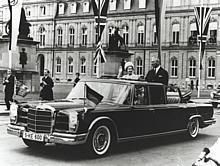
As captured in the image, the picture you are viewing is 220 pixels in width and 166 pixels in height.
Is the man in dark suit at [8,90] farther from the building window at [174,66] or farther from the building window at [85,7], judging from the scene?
the building window at [85,7]

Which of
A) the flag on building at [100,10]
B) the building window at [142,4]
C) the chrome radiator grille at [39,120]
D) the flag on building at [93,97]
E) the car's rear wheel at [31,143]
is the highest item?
the building window at [142,4]

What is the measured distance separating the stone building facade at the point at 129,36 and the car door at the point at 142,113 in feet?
150

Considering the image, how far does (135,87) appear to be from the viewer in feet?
29.4

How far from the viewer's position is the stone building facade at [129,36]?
56031 mm

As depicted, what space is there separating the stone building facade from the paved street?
45.3 m

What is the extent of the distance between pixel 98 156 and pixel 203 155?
4.24 m

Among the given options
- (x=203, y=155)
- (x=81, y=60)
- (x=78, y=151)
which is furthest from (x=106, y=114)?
(x=81, y=60)

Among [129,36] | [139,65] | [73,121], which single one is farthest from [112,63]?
[129,36]

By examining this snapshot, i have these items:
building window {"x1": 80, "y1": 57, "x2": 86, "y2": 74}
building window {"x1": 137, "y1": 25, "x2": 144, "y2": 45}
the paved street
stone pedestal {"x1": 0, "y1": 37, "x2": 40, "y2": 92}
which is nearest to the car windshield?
the paved street

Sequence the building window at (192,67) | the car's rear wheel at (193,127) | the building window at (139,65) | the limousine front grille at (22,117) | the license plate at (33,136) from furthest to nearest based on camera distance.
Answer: the building window at (139,65) < the building window at (192,67) < the car's rear wheel at (193,127) < the limousine front grille at (22,117) < the license plate at (33,136)

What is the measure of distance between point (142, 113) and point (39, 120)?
→ 2288 millimetres

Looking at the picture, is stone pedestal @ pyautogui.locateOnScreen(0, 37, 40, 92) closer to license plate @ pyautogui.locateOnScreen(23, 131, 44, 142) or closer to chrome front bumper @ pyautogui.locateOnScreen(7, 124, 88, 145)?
license plate @ pyautogui.locateOnScreen(23, 131, 44, 142)

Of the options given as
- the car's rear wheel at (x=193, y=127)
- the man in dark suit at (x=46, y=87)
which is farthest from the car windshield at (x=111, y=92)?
the man in dark suit at (x=46, y=87)

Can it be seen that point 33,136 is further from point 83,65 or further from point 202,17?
point 83,65
